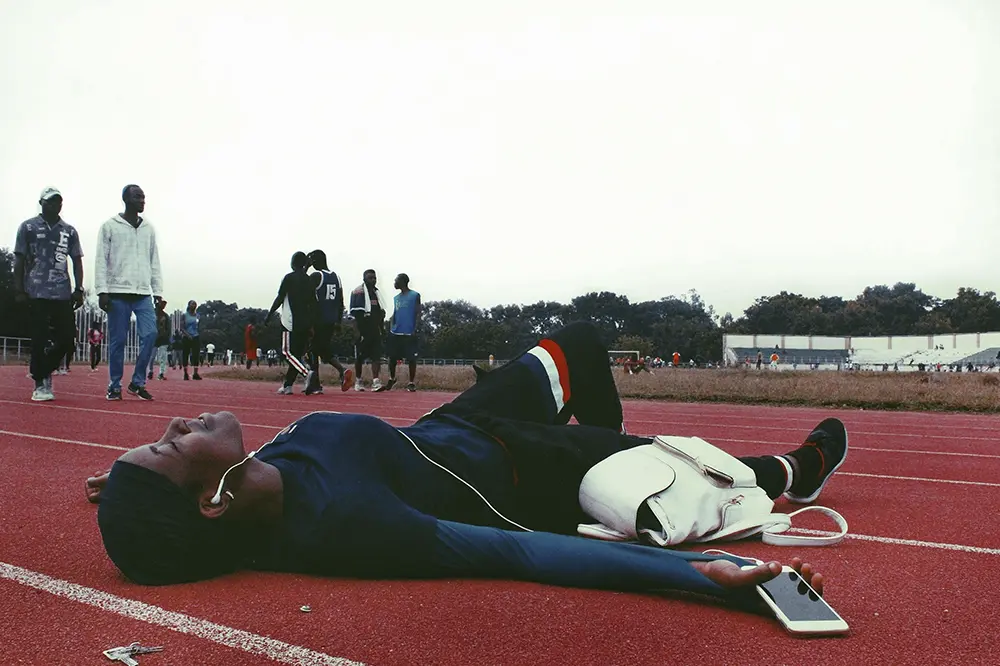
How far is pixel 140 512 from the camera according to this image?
6.64ft

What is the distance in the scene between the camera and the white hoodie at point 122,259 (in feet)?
25.8

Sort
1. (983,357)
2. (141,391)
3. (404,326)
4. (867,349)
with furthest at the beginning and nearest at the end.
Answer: (867,349), (983,357), (404,326), (141,391)

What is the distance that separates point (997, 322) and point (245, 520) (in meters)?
122

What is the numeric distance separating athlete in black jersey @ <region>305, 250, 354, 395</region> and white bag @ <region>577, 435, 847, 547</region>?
910 cm

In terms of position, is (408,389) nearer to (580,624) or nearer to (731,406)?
(731,406)

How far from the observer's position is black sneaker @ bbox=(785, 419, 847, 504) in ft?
11.1

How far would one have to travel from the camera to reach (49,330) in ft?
26.2

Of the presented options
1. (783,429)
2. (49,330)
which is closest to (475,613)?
(783,429)

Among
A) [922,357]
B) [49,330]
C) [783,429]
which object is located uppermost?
[49,330]

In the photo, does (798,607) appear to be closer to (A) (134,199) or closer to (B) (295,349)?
(A) (134,199)

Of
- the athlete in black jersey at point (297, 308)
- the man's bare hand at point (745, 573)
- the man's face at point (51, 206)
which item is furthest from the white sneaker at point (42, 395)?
the man's bare hand at point (745, 573)

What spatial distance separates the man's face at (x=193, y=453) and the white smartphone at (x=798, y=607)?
1.41 metres

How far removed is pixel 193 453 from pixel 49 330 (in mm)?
7013

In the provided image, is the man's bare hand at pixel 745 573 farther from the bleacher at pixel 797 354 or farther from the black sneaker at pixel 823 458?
the bleacher at pixel 797 354
